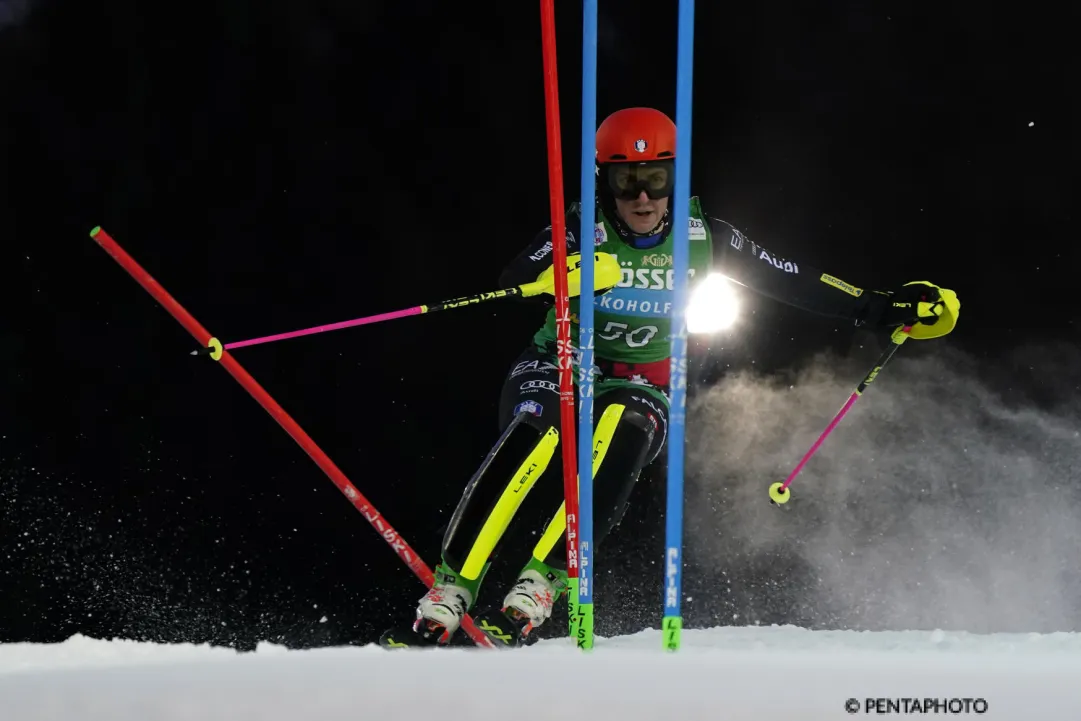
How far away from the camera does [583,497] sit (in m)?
2.36

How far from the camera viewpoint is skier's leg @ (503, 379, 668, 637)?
2.86 meters

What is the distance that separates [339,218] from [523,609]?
1.61m

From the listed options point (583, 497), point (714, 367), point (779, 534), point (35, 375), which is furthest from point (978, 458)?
point (35, 375)

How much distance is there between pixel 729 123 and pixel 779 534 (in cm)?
142

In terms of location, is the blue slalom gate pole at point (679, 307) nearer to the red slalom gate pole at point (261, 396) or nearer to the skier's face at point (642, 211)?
the red slalom gate pole at point (261, 396)

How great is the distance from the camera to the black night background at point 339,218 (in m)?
3.83

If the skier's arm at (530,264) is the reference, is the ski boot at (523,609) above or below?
below

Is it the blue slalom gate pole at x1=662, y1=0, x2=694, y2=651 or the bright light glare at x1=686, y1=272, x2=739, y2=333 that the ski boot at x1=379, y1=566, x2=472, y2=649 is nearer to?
the blue slalom gate pole at x1=662, y1=0, x2=694, y2=651

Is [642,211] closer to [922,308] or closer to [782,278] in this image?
[782,278]

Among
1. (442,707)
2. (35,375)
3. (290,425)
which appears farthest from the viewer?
(35,375)

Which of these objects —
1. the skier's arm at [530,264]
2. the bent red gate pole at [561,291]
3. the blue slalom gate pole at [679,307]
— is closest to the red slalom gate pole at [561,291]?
the bent red gate pole at [561,291]

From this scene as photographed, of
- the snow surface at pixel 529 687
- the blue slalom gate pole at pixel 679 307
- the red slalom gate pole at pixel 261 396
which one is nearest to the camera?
the snow surface at pixel 529 687

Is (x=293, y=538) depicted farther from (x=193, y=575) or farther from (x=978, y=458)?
(x=978, y=458)

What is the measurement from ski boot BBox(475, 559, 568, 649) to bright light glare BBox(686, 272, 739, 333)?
925 mm
